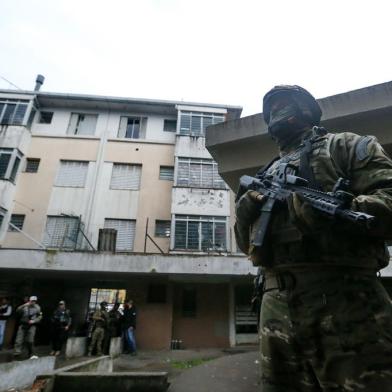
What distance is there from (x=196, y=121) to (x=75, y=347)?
40.7 feet

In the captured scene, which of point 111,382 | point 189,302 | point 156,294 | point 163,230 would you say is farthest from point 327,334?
point 163,230

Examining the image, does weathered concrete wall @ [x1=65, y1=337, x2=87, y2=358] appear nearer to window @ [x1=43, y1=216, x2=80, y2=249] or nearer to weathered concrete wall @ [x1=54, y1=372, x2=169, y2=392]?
window @ [x1=43, y1=216, x2=80, y2=249]

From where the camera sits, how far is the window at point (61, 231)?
1391cm

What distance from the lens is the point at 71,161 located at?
16219mm

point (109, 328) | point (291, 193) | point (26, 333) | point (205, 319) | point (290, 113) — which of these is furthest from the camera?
point (205, 319)

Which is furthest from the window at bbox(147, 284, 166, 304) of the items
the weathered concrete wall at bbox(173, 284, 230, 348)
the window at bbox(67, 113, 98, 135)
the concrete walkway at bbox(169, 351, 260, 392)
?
the window at bbox(67, 113, 98, 135)

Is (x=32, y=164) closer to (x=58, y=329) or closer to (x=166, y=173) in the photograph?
(x=166, y=173)

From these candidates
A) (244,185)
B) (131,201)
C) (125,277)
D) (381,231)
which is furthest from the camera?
(131,201)

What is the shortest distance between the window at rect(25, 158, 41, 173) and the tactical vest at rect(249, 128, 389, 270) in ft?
55.2

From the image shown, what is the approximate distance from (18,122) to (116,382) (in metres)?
16.0

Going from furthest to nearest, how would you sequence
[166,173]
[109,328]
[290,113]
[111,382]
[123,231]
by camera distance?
[166,173]
[123,231]
[109,328]
[111,382]
[290,113]

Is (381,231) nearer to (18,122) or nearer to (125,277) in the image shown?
(125,277)

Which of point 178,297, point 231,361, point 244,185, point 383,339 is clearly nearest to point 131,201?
point 178,297

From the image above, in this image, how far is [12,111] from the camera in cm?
1644
